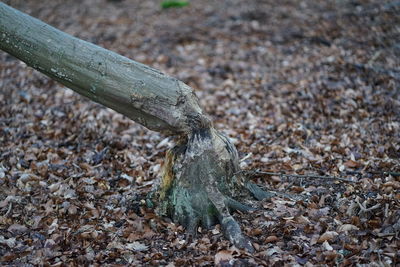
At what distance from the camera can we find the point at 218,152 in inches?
155

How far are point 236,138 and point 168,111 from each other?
7.20 ft

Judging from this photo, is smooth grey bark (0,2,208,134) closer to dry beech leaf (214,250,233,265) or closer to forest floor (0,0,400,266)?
forest floor (0,0,400,266)

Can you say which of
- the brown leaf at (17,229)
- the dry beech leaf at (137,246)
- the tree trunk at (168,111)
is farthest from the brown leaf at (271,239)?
the brown leaf at (17,229)

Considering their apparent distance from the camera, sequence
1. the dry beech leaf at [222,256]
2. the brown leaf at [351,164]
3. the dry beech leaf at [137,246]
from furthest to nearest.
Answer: the brown leaf at [351,164]
the dry beech leaf at [137,246]
the dry beech leaf at [222,256]

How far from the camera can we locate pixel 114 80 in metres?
3.84

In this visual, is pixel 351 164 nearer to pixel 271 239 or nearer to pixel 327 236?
pixel 327 236

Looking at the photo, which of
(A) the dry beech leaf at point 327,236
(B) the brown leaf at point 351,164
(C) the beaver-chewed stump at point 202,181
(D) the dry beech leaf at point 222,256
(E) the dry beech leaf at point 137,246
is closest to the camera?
(D) the dry beech leaf at point 222,256

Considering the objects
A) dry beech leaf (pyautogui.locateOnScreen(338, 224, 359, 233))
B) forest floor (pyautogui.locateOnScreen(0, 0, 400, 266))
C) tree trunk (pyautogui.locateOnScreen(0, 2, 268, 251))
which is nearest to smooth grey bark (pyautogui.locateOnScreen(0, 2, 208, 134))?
tree trunk (pyautogui.locateOnScreen(0, 2, 268, 251))

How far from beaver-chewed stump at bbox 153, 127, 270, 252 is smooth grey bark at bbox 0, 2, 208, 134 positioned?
8.1 inches

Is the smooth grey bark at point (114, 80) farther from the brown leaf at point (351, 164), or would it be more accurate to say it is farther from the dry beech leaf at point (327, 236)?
the brown leaf at point (351, 164)

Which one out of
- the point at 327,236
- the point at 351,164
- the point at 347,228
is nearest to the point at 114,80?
the point at 327,236

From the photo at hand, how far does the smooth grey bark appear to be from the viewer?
3820 mm

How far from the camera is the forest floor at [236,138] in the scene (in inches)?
146

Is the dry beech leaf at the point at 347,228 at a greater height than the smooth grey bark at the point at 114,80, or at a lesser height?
lesser
